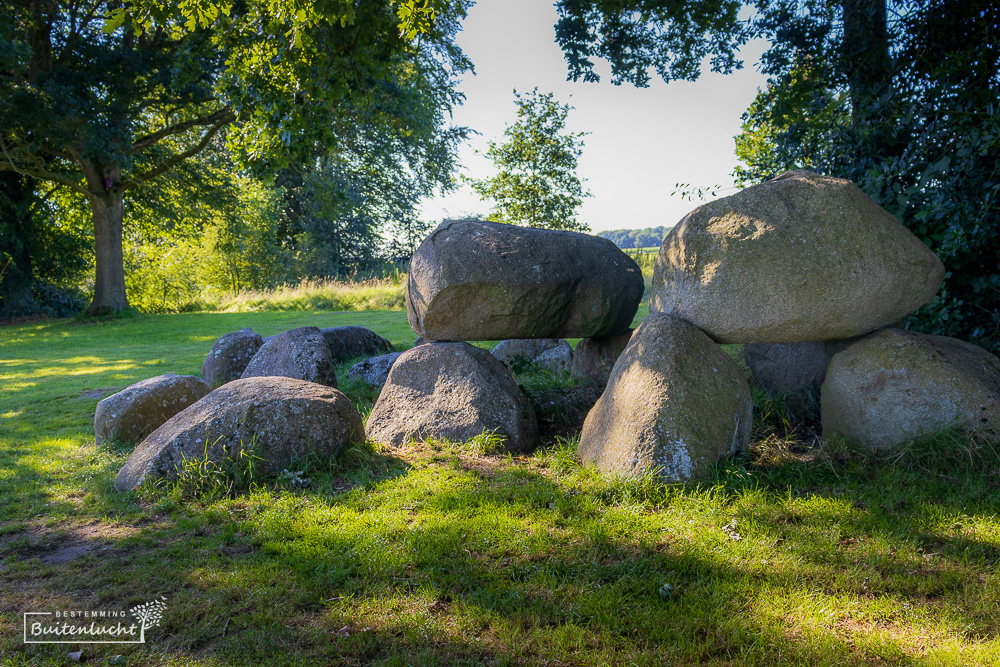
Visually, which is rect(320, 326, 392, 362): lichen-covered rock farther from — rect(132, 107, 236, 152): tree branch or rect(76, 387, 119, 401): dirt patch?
rect(132, 107, 236, 152): tree branch

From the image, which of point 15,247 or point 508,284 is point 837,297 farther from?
point 15,247

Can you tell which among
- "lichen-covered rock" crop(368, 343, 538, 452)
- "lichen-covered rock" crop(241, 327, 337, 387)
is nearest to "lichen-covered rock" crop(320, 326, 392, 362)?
"lichen-covered rock" crop(241, 327, 337, 387)

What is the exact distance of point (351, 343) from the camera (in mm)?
11414

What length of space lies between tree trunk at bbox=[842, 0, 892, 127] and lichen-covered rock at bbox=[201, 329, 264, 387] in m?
8.26

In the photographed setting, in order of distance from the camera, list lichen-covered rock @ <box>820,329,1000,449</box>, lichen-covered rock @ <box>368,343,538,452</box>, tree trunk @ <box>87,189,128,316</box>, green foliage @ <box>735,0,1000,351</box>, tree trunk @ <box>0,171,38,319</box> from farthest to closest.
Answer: tree trunk @ <box>0,171,38,319</box> → tree trunk @ <box>87,189,128,316</box> → lichen-covered rock @ <box>368,343,538,452</box> → green foliage @ <box>735,0,1000,351</box> → lichen-covered rock @ <box>820,329,1000,449</box>

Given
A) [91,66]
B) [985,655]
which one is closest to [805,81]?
[985,655]

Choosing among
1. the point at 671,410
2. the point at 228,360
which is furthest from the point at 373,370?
the point at 671,410

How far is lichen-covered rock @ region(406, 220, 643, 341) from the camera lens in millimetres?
6750

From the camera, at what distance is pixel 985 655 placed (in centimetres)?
286

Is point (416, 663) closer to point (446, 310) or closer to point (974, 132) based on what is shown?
point (446, 310)

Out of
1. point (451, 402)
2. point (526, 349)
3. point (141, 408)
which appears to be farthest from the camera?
point (526, 349)

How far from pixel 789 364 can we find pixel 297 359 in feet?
18.6

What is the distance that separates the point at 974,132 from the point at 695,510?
4.08 meters

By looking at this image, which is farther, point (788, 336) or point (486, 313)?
point (486, 313)
